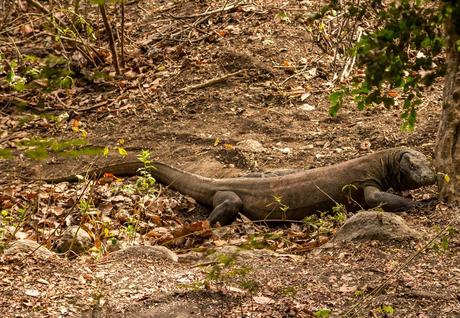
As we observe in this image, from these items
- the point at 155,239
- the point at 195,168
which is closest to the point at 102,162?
the point at 195,168

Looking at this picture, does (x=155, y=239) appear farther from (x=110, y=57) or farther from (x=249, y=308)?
(x=110, y=57)

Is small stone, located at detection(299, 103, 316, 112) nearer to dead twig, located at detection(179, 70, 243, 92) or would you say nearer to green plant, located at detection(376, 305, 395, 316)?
dead twig, located at detection(179, 70, 243, 92)

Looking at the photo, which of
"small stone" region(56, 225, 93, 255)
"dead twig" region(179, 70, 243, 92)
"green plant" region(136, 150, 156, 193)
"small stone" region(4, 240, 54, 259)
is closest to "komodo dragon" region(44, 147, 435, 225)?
"green plant" region(136, 150, 156, 193)

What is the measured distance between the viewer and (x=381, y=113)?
8.34 meters

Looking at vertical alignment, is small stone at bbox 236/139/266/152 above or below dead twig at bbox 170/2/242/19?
below

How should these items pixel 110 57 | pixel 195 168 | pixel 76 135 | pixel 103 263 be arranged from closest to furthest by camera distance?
pixel 103 263 → pixel 195 168 → pixel 76 135 → pixel 110 57

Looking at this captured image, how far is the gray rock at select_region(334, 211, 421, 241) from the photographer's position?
15.9ft

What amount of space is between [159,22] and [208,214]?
464 centimetres

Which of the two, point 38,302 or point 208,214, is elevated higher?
point 38,302

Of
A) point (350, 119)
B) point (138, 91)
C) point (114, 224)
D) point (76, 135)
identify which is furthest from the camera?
point (138, 91)

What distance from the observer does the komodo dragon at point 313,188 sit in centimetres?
652

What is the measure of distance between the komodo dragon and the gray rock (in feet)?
4.35

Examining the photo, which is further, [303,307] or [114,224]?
[114,224]

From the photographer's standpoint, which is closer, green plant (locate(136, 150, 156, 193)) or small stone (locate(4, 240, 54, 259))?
small stone (locate(4, 240, 54, 259))
